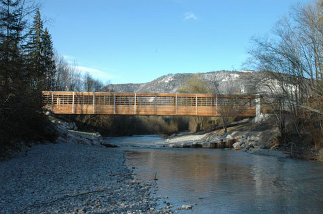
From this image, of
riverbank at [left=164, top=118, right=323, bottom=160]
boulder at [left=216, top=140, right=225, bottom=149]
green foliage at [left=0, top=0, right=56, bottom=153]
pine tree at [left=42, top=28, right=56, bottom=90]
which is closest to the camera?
green foliage at [left=0, top=0, right=56, bottom=153]

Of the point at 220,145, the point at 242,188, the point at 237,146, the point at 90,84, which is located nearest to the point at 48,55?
the point at 90,84

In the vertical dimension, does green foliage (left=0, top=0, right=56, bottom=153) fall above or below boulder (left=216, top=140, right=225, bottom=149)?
above

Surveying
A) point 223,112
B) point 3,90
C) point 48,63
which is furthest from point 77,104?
point 3,90

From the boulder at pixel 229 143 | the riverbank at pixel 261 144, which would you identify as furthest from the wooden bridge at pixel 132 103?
the boulder at pixel 229 143

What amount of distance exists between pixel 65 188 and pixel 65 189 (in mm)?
87

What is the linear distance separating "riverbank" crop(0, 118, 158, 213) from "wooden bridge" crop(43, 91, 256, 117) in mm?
16809

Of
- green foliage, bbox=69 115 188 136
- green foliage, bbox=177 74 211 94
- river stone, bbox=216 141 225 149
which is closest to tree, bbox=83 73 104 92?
green foliage, bbox=69 115 188 136

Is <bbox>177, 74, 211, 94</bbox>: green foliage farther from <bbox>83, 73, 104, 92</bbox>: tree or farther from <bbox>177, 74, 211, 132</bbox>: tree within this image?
<bbox>83, 73, 104, 92</bbox>: tree

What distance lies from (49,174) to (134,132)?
1613 inches

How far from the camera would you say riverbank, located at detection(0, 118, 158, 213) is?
548 centimetres

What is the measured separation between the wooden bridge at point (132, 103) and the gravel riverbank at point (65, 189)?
17.2 m

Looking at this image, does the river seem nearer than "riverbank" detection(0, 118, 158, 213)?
No

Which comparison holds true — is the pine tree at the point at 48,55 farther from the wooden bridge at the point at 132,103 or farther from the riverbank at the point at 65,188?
the riverbank at the point at 65,188

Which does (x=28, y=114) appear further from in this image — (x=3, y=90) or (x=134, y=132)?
(x=134, y=132)
